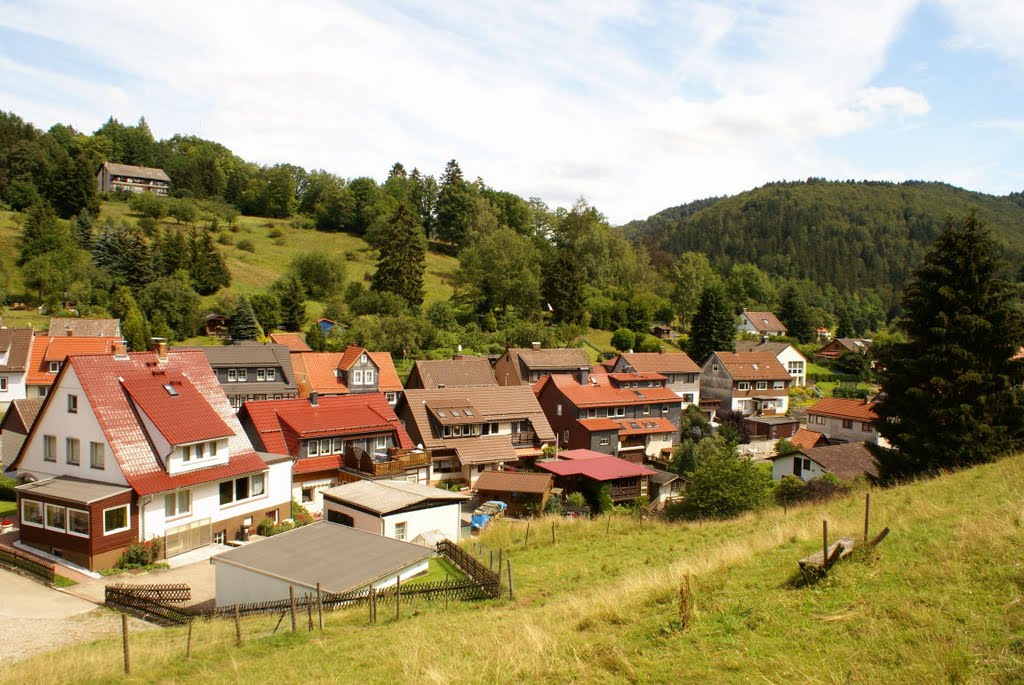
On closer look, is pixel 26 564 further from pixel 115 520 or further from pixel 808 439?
pixel 808 439

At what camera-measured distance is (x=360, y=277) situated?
85.4 meters

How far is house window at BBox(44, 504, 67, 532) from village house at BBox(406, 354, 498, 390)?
26.0 meters

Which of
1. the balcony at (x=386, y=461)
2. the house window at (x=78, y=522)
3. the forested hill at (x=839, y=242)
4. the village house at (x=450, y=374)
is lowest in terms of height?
the balcony at (x=386, y=461)

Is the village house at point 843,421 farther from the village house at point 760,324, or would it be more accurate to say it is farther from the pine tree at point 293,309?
the pine tree at point 293,309

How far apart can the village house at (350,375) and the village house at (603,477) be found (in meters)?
15.0

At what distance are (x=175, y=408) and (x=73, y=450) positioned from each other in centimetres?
366

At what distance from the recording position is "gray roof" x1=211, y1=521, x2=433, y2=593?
1664 centimetres

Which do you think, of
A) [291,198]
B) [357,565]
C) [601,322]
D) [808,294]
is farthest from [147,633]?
[808,294]

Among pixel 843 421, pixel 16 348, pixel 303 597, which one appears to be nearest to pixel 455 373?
pixel 843 421

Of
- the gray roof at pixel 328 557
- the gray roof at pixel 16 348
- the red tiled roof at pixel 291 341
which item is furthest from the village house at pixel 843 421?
the gray roof at pixel 16 348

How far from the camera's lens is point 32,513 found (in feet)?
74.5

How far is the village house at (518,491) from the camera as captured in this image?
32.9m

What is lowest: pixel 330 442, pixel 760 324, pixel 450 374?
pixel 330 442

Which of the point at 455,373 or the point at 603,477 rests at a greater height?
the point at 455,373
